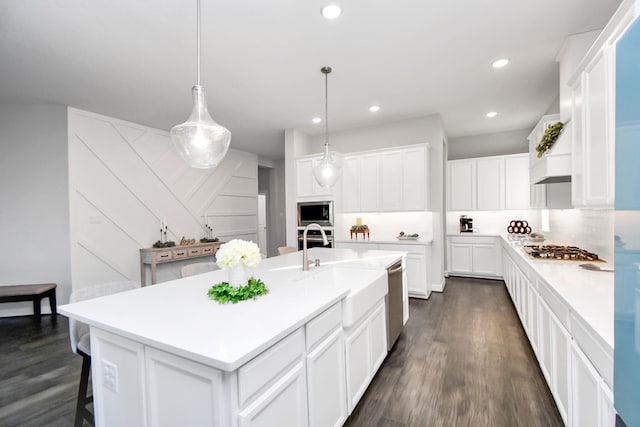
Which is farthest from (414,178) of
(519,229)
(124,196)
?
(124,196)

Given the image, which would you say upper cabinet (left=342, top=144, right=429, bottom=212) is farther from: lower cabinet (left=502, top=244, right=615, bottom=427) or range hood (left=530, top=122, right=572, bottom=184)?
lower cabinet (left=502, top=244, right=615, bottom=427)

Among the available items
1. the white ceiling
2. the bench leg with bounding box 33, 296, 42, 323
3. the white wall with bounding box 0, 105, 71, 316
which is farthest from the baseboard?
the bench leg with bounding box 33, 296, 42, 323

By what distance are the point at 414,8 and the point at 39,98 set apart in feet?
15.3

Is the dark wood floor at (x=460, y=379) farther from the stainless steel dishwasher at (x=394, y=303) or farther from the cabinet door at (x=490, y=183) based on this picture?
the cabinet door at (x=490, y=183)

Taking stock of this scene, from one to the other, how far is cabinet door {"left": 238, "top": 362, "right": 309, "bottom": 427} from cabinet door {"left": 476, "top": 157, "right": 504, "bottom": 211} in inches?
218

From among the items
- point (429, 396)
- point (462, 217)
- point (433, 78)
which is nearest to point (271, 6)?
point (433, 78)

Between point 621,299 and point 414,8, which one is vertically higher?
point 414,8

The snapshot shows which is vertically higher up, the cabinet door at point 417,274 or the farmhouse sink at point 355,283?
the farmhouse sink at point 355,283

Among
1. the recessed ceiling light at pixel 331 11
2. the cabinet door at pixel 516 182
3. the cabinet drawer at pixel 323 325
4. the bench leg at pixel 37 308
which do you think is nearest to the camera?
the cabinet drawer at pixel 323 325

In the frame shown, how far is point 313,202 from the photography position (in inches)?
207

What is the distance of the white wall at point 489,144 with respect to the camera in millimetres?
5828

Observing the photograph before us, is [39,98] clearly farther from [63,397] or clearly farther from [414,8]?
[414,8]

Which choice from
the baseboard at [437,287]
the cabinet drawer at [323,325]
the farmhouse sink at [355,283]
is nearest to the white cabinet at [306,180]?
the baseboard at [437,287]

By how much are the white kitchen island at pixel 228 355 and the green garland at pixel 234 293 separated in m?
0.05
